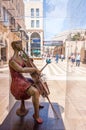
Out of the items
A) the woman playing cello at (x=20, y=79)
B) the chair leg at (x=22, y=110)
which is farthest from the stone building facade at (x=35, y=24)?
the chair leg at (x=22, y=110)

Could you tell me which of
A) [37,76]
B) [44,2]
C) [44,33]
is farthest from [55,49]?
[37,76]

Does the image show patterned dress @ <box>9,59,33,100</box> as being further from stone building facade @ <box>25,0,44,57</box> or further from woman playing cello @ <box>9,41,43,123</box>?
stone building facade @ <box>25,0,44,57</box>

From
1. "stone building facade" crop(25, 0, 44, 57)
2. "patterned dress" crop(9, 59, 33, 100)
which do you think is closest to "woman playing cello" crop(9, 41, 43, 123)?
"patterned dress" crop(9, 59, 33, 100)

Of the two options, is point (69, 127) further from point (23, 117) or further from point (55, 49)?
point (55, 49)

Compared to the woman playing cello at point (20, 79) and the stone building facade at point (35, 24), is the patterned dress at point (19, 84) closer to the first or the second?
the woman playing cello at point (20, 79)

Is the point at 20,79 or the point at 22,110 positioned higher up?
the point at 20,79

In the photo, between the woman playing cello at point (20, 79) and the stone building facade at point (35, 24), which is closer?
the woman playing cello at point (20, 79)

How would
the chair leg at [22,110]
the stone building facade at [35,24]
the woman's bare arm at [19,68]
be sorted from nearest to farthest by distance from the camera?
the woman's bare arm at [19,68]
the chair leg at [22,110]
the stone building facade at [35,24]

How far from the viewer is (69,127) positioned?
2215 millimetres

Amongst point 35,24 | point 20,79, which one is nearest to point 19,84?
point 20,79

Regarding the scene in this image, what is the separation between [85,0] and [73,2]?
146 mm

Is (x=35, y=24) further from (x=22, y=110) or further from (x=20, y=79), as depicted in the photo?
(x=22, y=110)

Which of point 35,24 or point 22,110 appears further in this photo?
point 35,24

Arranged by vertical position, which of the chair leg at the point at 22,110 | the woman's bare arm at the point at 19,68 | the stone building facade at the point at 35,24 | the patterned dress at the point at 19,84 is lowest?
the chair leg at the point at 22,110
